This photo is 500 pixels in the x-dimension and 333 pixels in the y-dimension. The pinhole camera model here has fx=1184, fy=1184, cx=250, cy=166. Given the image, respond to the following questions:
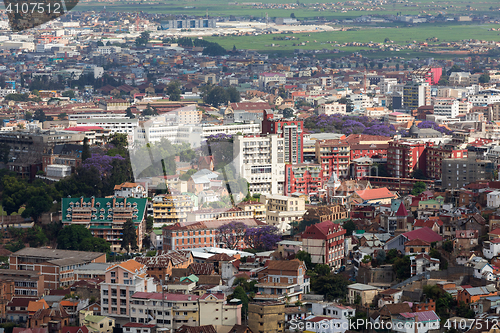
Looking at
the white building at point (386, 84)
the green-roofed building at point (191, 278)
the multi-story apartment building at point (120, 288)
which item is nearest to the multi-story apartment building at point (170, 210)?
the green-roofed building at point (191, 278)

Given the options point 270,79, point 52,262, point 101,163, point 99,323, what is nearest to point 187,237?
point 52,262

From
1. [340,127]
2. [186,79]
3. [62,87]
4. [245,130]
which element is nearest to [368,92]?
[186,79]

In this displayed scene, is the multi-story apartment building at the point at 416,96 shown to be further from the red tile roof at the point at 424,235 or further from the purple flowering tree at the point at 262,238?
the red tile roof at the point at 424,235

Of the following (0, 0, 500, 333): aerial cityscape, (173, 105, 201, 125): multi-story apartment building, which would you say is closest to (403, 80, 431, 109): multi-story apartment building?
(0, 0, 500, 333): aerial cityscape

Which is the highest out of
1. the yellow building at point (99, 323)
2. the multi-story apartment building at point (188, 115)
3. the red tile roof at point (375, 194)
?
the red tile roof at point (375, 194)

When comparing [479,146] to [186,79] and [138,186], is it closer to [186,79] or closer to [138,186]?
[138,186]
